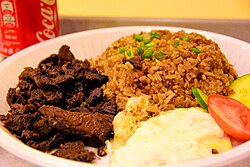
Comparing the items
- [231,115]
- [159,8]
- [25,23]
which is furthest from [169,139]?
[159,8]

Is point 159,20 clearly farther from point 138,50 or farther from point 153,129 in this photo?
point 153,129

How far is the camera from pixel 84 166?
4.88 feet

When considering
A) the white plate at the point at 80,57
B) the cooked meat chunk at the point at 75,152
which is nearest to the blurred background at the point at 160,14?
the white plate at the point at 80,57

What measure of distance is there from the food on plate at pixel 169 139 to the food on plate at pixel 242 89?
0.31 m

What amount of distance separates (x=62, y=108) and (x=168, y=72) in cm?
54

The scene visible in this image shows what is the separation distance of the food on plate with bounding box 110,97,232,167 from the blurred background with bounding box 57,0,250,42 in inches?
42.9

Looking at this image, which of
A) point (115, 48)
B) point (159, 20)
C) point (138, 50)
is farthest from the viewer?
point (159, 20)

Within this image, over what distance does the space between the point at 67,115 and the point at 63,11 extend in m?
1.40

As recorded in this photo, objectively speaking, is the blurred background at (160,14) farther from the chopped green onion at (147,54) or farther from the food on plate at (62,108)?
the chopped green onion at (147,54)

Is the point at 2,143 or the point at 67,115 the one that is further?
the point at 67,115

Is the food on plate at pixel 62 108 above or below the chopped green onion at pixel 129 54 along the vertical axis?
below

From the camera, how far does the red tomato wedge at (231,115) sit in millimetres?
1692

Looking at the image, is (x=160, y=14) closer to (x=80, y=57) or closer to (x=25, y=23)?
(x=80, y=57)

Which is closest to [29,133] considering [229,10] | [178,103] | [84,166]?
[84,166]
